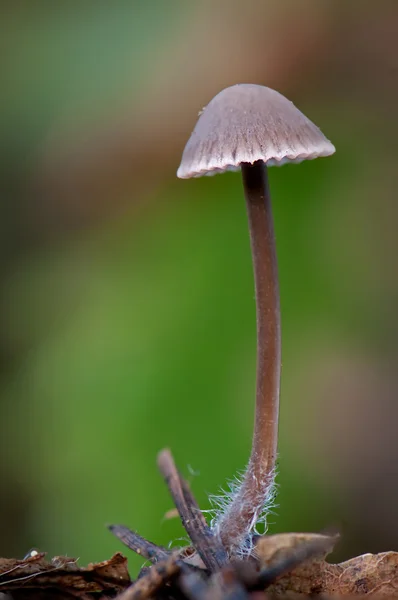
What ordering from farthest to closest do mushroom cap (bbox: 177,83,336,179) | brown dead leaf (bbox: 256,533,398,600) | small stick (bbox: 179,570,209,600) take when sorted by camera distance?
mushroom cap (bbox: 177,83,336,179)
brown dead leaf (bbox: 256,533,398,600)
small stick (bbox: 179,570,209,600)

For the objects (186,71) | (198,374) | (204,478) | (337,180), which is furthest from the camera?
(186,71)

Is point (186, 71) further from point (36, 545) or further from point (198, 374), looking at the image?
point (36, 545)

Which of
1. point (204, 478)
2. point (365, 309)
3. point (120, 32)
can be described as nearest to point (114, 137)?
point (120, 32)

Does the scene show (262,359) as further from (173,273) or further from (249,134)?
(173,273)

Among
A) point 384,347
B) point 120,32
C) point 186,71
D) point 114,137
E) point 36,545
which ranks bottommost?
point 36,545

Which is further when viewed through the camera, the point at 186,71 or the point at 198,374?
the point at 186,71

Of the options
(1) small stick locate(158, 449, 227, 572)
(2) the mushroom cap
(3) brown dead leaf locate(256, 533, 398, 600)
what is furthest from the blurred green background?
(2) the mushroom cap

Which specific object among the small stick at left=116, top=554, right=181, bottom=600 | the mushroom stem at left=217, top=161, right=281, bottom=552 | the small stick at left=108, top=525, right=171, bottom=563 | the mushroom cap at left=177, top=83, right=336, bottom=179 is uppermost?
the mushroom cap at left=177, top=83, right=336, bottom=179

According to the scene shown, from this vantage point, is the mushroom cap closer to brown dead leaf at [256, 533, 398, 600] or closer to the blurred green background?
brown dead leaf at [256, 533, 398, 600]
